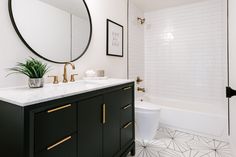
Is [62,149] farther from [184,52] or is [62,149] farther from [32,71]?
[184,52]

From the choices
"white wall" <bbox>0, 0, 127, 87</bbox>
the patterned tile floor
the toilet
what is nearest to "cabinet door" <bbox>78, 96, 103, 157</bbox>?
"white wall" <bbox>0, 0, 127, 87</bbox>

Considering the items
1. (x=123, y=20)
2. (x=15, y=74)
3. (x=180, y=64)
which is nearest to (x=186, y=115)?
(x=180, y=64)

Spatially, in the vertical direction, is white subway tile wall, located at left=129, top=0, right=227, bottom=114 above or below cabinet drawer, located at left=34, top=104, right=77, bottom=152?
above

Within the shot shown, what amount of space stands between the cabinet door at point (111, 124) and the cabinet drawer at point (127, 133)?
11cm

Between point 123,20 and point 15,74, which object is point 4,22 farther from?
point 123,20

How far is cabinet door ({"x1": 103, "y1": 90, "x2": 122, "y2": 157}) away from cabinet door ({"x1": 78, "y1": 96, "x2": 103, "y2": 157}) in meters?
→ 0.08

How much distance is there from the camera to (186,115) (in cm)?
256

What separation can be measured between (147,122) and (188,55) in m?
1.77

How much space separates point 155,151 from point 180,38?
2344 mm

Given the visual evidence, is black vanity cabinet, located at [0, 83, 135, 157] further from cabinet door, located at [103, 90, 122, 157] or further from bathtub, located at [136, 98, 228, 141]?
bathtub, located at [136, 98, 228, 141]

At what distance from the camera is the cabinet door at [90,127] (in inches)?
43.9

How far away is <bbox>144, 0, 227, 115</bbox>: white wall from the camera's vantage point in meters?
2.84

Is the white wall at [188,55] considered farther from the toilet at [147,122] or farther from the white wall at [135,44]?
the toilet at [147,122]

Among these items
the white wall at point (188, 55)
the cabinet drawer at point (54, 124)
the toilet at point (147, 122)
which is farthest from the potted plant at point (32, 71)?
the white wall at point (188, 55)
